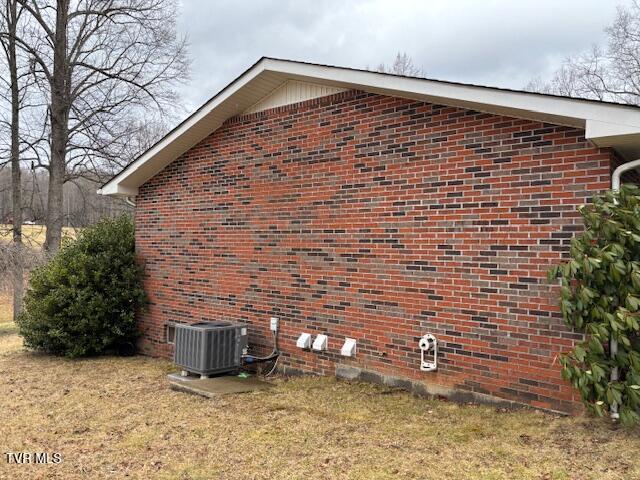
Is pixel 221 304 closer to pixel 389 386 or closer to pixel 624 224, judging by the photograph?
pixel 389 386

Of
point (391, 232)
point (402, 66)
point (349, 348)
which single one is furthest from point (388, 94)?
point (402, 66)

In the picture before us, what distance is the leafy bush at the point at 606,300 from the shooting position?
4.19m

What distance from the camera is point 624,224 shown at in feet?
14.1

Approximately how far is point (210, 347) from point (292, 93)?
372 centimetres

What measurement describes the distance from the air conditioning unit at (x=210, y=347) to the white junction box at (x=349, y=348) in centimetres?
162

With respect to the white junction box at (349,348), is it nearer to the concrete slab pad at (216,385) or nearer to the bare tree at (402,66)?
the concrete slab pad at (216,385)

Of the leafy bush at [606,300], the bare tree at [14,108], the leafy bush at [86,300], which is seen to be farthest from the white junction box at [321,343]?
the bare tree at [14,108]

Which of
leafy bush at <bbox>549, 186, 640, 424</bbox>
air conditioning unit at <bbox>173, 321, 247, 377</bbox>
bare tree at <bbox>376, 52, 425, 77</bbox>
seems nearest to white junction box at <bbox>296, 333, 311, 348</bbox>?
air conditioning unit at <bbox>173, 321, 247, 377</bbox>

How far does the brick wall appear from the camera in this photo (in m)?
4.95

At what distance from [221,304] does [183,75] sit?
44.7ft

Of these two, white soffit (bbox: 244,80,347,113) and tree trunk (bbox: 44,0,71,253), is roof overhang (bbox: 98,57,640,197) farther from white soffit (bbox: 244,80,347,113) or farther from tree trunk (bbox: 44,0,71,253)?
tree trunk (bbox: 44,0,71,253)

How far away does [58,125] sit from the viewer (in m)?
17.6

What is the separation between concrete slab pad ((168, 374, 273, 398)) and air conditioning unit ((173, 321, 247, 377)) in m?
0.15

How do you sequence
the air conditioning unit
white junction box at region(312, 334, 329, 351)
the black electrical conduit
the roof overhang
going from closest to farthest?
the roof overhang
white junction box at region(312, 334, 329, 351)
the air conditioning unit
the black electrical conduit
